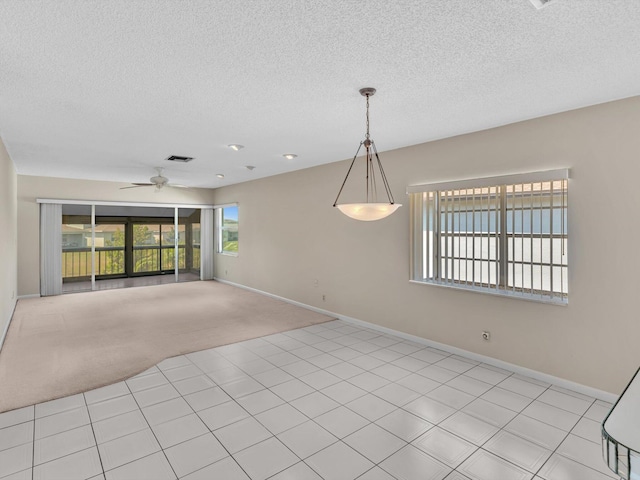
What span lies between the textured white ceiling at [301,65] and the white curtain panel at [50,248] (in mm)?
3818

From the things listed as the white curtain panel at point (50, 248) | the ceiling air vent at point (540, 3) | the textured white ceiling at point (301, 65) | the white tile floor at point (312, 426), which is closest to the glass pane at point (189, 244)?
the white curtain panel at point (50, 248)

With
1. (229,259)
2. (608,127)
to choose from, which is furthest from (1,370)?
(608,127)

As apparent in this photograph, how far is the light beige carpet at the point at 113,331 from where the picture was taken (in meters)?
3.21

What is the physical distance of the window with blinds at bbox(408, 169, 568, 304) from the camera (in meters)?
3.11

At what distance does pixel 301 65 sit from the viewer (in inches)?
87.3

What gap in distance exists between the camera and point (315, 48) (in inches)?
79.0

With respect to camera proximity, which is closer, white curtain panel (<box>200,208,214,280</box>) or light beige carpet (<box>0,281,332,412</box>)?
light beige carpet (<box>0,281,332,412</box>)

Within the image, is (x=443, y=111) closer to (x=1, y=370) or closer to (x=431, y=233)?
(x=431, y=233)

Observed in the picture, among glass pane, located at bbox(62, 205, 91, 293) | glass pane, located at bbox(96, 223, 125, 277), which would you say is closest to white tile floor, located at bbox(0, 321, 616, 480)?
glass pane, located at bbox(62, 205, 91, 293)

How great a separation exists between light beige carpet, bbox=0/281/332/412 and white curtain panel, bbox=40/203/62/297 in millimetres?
417

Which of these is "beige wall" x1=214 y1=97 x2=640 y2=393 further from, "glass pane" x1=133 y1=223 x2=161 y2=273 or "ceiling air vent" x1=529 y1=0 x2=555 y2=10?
"glass pane" x1=133 y1=223 x2=161 y2=273

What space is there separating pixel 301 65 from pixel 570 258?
2.78 metres

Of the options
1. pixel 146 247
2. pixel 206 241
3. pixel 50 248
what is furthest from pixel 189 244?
pixel 50 248

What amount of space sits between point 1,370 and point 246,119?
3.45 meters
